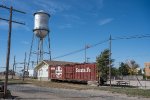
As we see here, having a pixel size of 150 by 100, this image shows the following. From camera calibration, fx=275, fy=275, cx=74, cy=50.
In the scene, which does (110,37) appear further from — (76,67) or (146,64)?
(146,64)

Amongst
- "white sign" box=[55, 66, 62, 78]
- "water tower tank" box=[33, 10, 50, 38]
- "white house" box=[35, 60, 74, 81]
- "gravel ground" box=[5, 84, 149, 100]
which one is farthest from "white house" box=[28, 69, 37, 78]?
"gravel ground" box=[5, 84, 149, 100]

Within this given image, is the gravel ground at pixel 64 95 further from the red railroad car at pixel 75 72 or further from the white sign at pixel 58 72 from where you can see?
the white sign at pixel 58 72

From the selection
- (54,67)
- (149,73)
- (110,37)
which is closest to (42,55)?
(54,67)

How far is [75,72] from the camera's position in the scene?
42.9 m

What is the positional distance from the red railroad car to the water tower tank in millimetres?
10796

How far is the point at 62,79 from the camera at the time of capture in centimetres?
4659

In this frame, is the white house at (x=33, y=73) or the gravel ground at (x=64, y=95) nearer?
the gravel ground at (x=64, y=95)

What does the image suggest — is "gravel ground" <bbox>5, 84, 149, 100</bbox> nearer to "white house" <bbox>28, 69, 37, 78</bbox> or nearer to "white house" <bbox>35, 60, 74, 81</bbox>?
"white house" <bbox>35, 60, 74, 81</bbox>

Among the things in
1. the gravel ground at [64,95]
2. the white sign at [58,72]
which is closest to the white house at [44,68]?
the white sign at [58,72]

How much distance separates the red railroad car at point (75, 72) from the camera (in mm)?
39562

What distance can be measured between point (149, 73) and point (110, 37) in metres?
76.9

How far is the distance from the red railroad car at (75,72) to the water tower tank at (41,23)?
1080 centimetres

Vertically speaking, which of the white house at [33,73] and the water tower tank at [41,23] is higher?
the water tower tank at [41,23]

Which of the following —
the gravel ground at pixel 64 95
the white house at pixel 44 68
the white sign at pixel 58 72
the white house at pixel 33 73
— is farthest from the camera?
the white house at pixel 33 73
